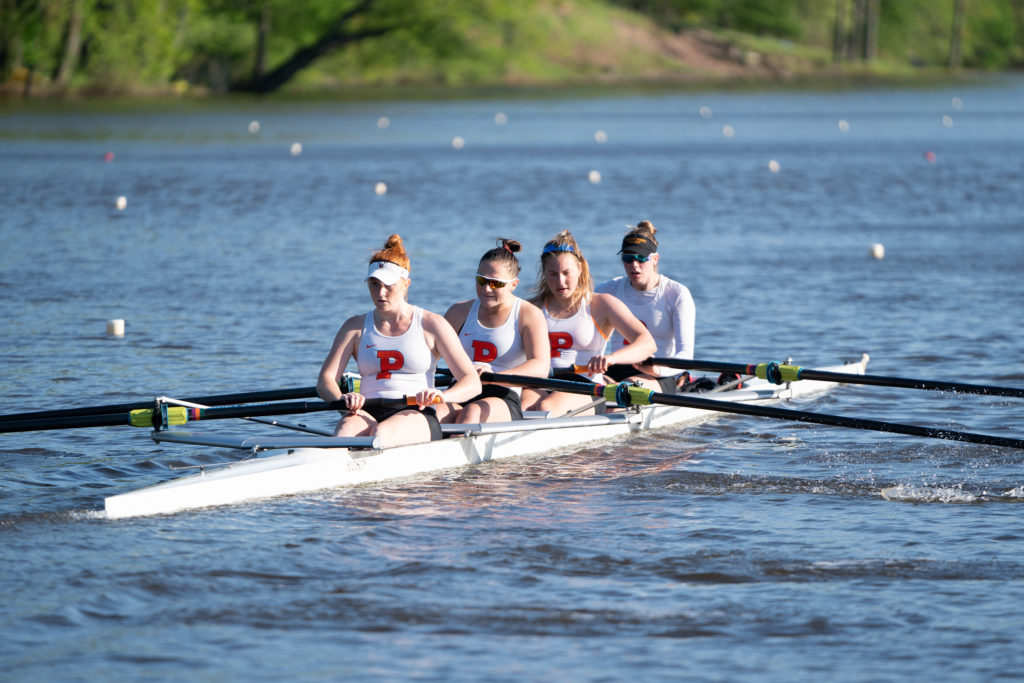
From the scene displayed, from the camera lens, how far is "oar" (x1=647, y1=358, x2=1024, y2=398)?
8.22 m

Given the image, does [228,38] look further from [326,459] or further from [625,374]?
[326,459]

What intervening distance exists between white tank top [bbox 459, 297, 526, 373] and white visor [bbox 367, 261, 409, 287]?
1119 mm

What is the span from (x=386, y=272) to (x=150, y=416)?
150 centimetres

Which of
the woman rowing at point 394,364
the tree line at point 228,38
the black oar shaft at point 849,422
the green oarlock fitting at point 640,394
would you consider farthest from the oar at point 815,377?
the tree line at point 228,38

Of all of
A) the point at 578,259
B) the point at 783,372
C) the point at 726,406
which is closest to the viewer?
the point at 726,406

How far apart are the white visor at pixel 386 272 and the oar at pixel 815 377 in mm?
2383

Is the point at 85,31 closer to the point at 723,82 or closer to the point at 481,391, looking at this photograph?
the point at 723,82

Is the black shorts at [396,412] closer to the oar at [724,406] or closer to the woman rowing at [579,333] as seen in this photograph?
the oar at [724,406]

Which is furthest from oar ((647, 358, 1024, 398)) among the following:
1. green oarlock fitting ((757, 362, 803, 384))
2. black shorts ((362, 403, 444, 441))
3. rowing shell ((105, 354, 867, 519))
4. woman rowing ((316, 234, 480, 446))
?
woman rowing ((316, 234, 480, 446))

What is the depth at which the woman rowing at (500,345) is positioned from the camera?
26.9ft

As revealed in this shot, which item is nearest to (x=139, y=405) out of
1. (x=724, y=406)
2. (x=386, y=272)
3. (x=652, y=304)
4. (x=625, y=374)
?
(x=386, y=272)

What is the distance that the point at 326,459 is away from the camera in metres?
7.48

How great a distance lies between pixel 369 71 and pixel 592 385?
61.0 meters

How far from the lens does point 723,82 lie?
86000mm
